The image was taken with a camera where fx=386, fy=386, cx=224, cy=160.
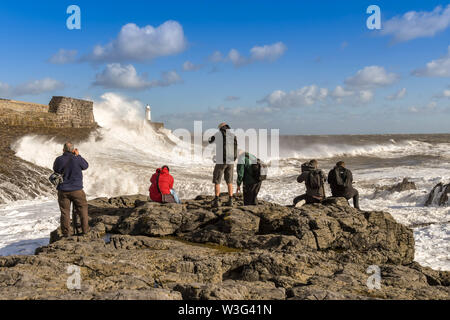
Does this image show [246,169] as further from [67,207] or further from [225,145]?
[67,207]

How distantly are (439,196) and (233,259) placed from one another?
933cm

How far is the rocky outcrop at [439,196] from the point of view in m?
11.1

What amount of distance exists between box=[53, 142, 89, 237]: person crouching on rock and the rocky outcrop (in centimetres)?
977

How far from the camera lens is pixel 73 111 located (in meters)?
26.3

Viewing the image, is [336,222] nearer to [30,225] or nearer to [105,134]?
[30,225]

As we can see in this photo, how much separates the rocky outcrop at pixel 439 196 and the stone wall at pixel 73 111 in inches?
864

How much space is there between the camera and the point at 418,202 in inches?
480

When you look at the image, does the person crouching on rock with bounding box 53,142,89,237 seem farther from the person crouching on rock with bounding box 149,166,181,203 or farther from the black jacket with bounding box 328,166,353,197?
the black jacket with bounding box 328,166,353,197

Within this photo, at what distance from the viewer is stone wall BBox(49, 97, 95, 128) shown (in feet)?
82.9

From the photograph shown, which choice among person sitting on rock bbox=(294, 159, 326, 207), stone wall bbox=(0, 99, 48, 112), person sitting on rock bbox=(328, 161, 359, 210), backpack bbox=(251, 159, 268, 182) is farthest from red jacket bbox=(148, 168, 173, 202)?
stone wall bbox=(0, 99, 48, 112)

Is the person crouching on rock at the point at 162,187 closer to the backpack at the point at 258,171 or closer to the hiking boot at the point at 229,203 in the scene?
the hiking boot at the point at 229,203

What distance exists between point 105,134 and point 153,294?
80.1 feet

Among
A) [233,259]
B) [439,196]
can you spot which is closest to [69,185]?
[233,259]
